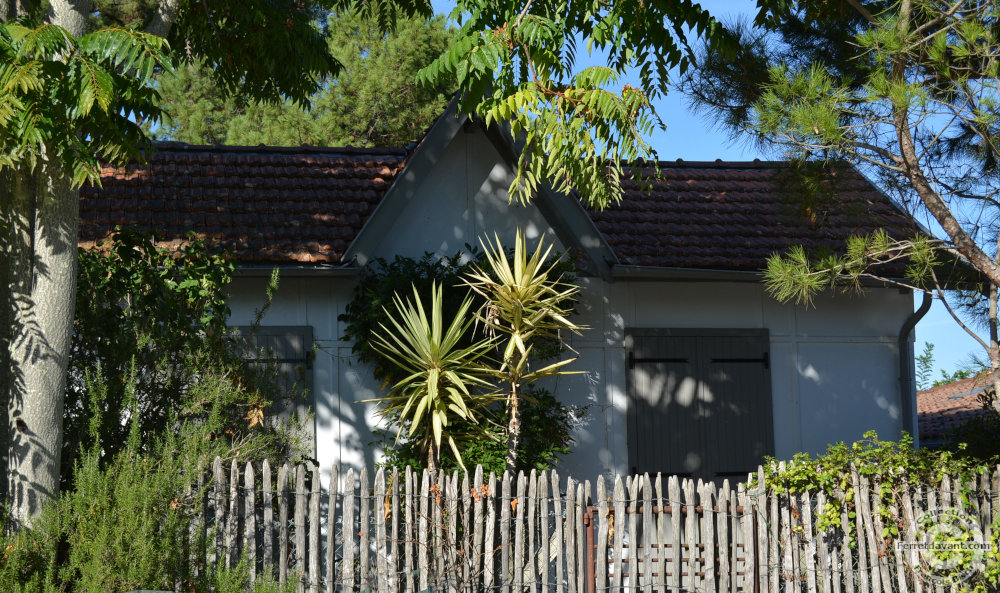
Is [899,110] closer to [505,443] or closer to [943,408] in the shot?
[505,443]

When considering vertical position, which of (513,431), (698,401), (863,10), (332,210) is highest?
(863,10)

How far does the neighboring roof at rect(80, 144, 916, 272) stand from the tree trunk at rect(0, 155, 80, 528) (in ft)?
8.66

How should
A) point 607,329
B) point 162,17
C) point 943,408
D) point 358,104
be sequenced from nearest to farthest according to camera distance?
1. point 162,17
2. point 607,329
3. point 943,408
4. point 358,104

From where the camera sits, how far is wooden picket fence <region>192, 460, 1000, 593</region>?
20.8 feet

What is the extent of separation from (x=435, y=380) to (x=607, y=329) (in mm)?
2362

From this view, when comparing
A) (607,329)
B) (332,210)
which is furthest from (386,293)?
(607,329)

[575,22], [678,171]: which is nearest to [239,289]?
[575,22]

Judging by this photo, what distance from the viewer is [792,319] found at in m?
9.95

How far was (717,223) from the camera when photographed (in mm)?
10188

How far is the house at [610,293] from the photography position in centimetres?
888

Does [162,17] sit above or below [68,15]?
above

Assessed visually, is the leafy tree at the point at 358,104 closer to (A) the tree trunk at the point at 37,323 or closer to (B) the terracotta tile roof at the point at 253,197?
(B) the terracotta tile roof at the point at 253,197

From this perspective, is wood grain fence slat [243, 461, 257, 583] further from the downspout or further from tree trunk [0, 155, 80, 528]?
the downspout

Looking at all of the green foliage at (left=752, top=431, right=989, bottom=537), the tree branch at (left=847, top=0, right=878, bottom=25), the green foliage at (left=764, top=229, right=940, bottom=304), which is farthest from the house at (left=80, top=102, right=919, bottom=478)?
the green foliage at (left=752, top=431, right=989, bottom=537)
